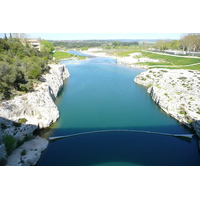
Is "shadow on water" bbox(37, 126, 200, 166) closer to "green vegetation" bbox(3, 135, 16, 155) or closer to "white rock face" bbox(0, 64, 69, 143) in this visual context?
"white rock face" bbox(0, 64, 69, 143)

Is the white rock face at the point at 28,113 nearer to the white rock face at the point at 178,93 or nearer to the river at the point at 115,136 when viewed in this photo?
the river at the point at 115,136

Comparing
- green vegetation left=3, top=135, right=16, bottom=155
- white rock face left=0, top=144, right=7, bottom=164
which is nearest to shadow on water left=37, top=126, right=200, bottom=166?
green vegetation left=3, top=135, right=16, bottom=155

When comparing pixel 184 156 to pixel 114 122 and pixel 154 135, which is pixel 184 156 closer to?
pixel 154 135

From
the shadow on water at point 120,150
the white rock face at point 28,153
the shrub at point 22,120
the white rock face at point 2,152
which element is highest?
the shrub at point 22,120

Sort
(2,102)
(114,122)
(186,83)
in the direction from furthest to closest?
1. (186,83)
2. (114,122)
3. (2,102)

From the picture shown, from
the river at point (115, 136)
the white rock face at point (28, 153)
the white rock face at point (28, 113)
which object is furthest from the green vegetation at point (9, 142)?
the river at point (115, 136)

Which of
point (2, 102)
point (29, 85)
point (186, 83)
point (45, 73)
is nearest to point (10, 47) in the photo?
point (45, 73)
